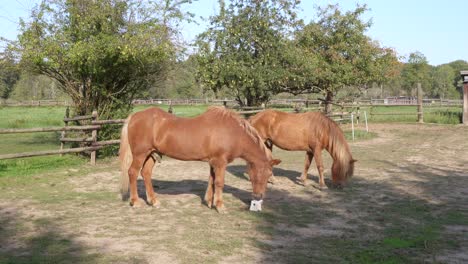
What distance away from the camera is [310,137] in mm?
7945

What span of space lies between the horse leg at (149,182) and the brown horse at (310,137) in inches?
116

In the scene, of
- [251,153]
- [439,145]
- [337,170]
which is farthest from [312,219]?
[439,145]

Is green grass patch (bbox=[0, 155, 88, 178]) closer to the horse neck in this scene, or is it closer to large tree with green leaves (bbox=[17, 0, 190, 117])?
large tree with green leaves (bbox=[17, 0, 190, 117])

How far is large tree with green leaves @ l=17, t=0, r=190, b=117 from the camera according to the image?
1042 cm

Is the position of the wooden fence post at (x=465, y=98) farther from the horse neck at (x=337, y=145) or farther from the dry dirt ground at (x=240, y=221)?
the horse neck at (x=337, y=145)

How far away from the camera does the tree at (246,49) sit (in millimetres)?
→ 16734

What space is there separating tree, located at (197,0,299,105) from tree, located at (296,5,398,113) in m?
2.88

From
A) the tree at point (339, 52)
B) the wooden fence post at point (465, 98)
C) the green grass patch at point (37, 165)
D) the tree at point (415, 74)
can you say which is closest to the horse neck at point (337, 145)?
the green grass patch at point (37, 165)

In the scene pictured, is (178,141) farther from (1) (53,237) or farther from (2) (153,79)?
(2) (153,79)

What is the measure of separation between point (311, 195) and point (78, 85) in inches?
323

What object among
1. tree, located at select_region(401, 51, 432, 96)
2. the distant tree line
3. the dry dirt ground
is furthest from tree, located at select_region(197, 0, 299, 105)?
tree, located at select_region(401, 51, 432, 96)

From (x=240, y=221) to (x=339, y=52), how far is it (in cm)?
1679

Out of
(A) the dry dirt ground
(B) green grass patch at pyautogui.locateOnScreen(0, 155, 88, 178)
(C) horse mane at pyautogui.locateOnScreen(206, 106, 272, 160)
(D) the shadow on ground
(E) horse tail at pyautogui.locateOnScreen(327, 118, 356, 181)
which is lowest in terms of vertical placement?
(A) the dry dirt ground

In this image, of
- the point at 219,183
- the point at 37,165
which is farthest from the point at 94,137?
the point at 219,183
